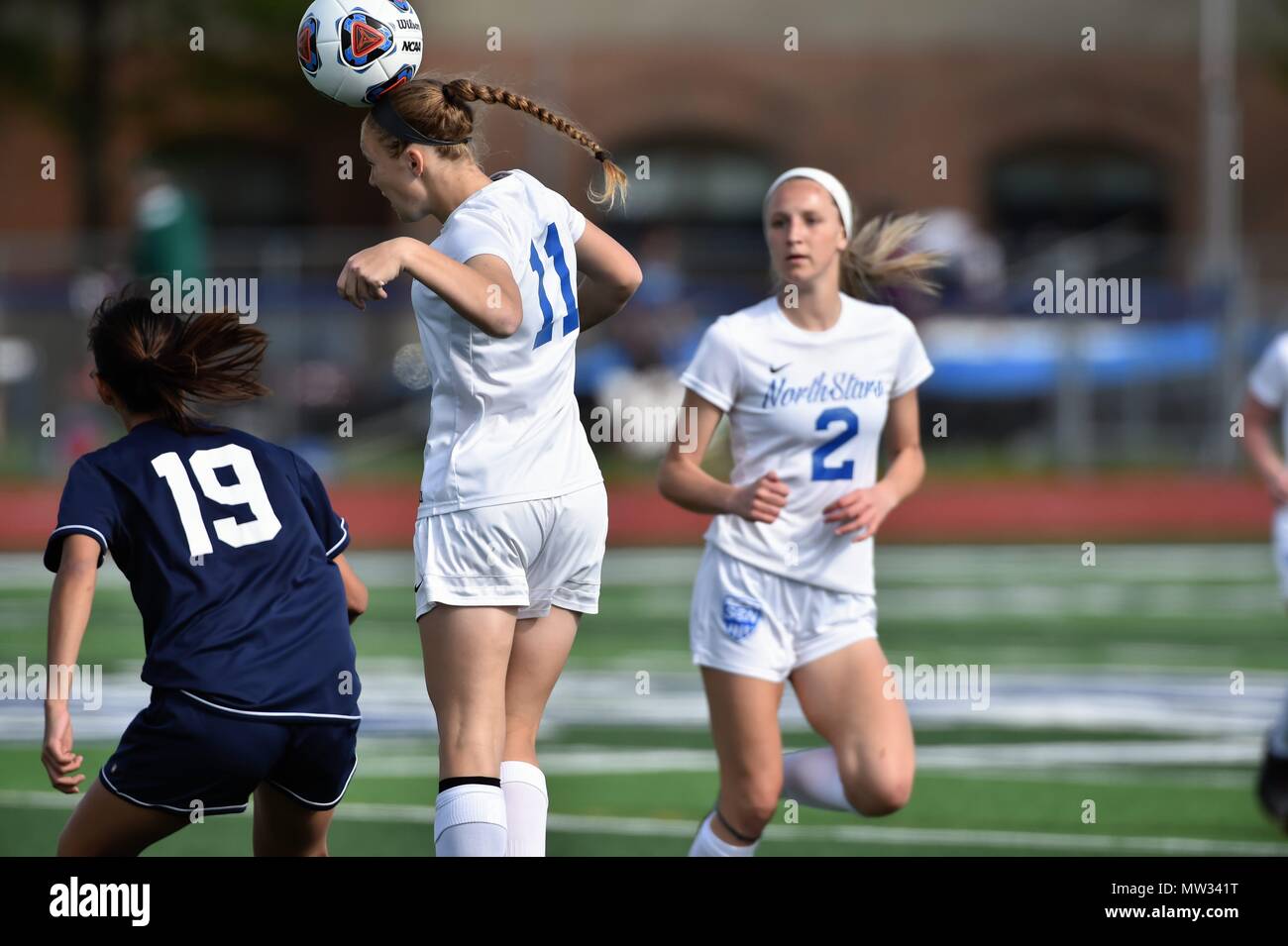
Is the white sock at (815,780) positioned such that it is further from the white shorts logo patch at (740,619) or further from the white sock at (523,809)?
the white sock at (523,809)

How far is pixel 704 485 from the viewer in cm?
607

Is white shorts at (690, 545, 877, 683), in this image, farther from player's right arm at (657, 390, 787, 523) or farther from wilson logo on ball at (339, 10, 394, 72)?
wilson logo on ball at (339, 10, 394, 72)

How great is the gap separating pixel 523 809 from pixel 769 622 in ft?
4.30

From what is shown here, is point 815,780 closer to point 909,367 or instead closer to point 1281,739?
point 909,367

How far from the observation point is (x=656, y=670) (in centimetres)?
1107

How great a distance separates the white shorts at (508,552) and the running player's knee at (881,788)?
1.27 meters

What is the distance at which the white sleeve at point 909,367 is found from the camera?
634cm

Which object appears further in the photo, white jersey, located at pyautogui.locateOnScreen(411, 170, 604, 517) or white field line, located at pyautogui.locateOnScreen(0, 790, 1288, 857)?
white field line, located at pyautogui.locateOnScreen(0, 790, 1288, 857)

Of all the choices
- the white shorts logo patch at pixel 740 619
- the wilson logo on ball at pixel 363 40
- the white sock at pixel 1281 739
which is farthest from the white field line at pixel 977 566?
the wilson logo on ball at pixel 363 40

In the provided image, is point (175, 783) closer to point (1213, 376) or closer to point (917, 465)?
point (917, 465)

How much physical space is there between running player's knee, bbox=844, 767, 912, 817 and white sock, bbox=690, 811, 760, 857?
338 mm

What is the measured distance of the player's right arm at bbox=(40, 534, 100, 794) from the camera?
455 cm

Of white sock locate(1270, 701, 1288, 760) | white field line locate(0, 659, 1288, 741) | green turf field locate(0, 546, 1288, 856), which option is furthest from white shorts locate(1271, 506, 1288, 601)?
white field line locate(0, 659, 1288, 741)
